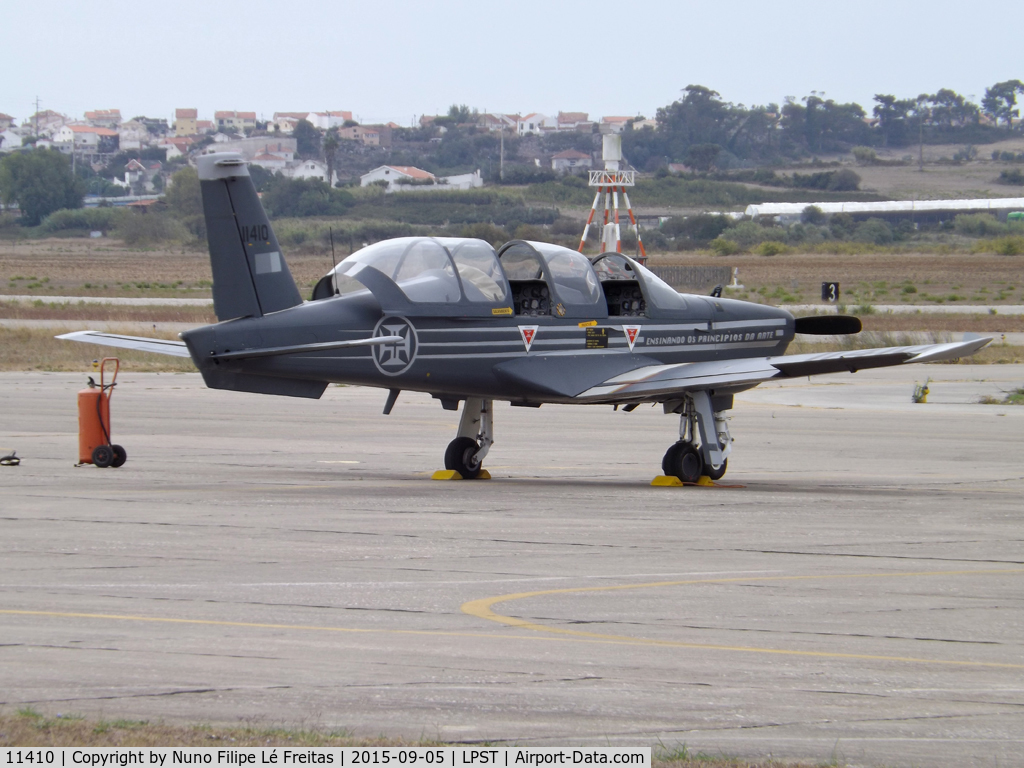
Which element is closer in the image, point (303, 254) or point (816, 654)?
point (816, 654)

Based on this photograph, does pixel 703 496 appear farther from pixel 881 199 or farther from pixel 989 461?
pixel 881 199

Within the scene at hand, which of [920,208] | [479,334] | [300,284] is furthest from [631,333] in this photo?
[920,208]

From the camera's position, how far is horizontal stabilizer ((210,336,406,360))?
12398 millimetres

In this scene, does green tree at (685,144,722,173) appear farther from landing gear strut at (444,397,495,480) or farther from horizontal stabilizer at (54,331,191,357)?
horizontal stabilizer at (54,331,191,357)

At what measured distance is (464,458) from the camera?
15.2 m

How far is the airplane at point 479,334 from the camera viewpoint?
12773 mm

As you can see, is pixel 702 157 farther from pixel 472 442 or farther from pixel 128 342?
pixel 128 342

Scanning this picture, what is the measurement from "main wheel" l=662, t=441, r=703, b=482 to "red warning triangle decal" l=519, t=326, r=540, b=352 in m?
2.23

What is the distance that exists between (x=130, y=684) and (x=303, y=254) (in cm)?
8679

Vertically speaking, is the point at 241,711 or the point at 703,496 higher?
the point at 241,711

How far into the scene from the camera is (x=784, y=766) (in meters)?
5.13

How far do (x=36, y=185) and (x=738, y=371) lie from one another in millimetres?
135722

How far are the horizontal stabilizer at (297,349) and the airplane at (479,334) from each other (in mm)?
13

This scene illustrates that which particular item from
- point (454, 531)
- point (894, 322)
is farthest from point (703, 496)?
point (894, 322)
